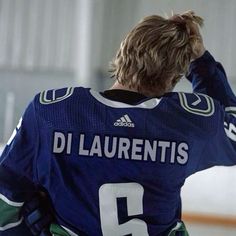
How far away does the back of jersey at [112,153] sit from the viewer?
938 millimetres

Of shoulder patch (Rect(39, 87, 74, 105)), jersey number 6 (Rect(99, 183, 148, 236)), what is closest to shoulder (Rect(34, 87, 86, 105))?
shoulder patch (Rect(39, 87, 74, 105))

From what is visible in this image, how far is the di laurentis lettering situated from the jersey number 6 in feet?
0.15

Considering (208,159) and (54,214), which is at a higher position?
(208,159)

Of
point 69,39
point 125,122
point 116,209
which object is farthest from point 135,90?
point 69,39

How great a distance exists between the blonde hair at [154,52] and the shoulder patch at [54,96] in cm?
9

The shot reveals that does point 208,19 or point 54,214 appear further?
point 208,19

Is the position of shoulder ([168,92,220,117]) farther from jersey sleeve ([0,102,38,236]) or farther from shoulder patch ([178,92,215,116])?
jersey sleeve ([0,102,38,236])

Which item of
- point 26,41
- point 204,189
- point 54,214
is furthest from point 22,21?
point 54,214

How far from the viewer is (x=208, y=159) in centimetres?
101

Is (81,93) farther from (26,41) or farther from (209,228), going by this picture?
(26,41)

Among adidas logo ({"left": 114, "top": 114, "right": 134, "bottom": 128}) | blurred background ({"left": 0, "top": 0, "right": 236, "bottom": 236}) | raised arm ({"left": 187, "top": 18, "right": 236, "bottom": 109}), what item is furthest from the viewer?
blurred background ({"left": 0, "top": 0, "right": 236, "bottom": 236})

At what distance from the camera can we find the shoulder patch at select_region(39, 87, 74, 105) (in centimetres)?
94

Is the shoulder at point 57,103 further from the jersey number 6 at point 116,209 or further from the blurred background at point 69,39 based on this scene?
the blurred background at point 69,39

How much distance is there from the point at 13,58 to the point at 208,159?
4.73 meters
